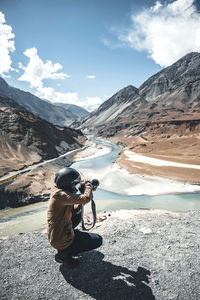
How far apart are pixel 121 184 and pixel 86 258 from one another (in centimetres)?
2603

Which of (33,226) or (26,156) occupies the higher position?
(26,156)

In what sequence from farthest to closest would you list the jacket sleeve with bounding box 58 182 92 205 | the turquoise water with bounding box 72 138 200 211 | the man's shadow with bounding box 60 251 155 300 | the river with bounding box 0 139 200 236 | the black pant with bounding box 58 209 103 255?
the turquoise water with bounding box 72 138 200 211, the river with bounding box 0 139 200 236, the black pant with bounding box 58 209 103 255, the man's shadow with bounding box 60 251 155 300, the jacket sleeve with bounding box 58 182 92 205

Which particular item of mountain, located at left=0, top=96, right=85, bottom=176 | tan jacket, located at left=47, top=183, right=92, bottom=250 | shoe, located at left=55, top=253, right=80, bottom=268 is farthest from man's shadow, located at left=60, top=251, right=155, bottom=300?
mountain, located at left=0, top=96, right=85, bottom=176

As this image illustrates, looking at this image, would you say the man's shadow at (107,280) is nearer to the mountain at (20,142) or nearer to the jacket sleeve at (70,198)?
the jacket sleeve at (70,198)

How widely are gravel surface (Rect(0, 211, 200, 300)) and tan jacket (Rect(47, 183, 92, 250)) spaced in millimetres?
1196

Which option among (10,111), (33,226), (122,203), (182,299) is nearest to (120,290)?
(182,299)

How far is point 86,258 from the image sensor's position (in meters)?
5.57

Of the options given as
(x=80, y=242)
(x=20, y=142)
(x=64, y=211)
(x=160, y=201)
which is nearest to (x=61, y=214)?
(x=64, y=211)

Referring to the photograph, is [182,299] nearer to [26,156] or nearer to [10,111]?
[26,156]

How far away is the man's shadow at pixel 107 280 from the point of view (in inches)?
169

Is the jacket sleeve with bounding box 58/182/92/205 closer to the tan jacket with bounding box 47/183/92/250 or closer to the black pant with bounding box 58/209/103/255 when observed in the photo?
the tan jacket with bounding box 47/183/92/250

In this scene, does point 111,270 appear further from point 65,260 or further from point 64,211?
point 64,211

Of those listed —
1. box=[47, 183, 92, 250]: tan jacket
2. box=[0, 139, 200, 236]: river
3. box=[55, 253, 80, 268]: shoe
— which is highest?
box=[47, 183, 92, 250]: tan jacket

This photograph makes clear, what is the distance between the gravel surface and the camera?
4.35 meters
